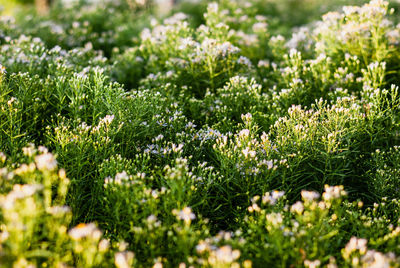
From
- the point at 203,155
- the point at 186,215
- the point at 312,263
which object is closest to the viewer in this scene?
the point at 312,263

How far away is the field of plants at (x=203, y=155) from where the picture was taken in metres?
2.78

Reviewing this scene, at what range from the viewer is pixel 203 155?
4031 mm

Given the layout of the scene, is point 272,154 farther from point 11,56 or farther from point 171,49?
point 11,56

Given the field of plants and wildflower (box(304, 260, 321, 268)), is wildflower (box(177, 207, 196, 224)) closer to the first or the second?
the field of plants

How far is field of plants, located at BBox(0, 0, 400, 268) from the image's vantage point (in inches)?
109

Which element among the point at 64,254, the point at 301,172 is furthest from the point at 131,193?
the point at 301,172

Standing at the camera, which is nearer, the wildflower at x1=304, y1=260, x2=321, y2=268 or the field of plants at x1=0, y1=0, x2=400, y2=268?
the wildflower at x1=304, y1=260, x2=321, y2=268

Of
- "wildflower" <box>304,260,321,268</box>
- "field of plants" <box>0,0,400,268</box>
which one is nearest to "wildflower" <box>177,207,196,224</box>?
"field of plants" <box>0,0,400,268</box>

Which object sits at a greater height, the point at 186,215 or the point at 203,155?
the point at 186,215

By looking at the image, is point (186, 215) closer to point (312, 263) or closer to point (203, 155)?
point (312, 263)

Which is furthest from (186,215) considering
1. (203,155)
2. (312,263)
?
(203,155)

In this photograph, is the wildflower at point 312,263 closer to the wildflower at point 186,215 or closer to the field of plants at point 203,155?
the field of plants at point 203,155

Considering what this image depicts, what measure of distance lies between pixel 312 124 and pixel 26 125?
3.54m

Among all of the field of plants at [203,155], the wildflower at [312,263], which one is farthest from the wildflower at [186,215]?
the wildflower at [312,263]
